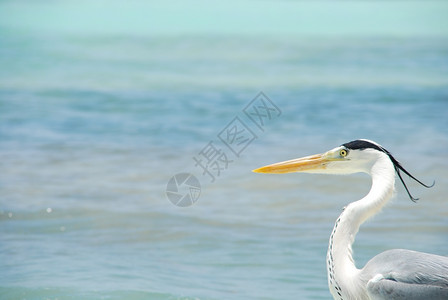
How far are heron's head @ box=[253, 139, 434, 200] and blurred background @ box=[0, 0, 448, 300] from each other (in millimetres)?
1017

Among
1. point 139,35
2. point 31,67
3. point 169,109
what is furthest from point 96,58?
point 169,109

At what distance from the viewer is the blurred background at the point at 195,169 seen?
4988 millimetres

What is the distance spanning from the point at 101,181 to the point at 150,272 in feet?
7.50

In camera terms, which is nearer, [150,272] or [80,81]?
[150,272]

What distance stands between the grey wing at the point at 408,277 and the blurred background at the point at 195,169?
1171mm

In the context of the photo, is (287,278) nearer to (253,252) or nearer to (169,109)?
(253,252)

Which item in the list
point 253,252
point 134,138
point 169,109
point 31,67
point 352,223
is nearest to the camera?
point 352,223

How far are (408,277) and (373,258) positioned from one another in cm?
32

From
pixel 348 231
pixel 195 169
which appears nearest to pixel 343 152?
pixel 348 231

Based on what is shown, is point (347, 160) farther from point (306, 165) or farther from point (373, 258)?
point (373, 258)

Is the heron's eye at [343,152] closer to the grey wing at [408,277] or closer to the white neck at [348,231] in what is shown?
the white neck at [348,231]

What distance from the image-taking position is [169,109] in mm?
10625

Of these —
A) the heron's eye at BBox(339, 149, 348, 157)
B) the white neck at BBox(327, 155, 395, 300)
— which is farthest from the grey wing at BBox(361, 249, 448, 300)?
the heron's eye at BBox(339, 149, 348, 157)

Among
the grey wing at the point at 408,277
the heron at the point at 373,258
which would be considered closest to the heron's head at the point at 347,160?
the heron at the point at 373,258
